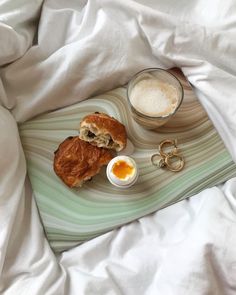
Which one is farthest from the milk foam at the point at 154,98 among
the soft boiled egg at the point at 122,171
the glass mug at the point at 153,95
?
the soft boiled egg at the point at 122,171

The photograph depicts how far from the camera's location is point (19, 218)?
2.30 ft

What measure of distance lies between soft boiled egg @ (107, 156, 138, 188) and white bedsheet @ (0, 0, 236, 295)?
82mm

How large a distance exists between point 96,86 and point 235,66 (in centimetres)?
29

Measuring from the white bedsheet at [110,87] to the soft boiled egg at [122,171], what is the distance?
8 cm

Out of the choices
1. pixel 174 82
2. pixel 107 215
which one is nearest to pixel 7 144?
pixel 107 215

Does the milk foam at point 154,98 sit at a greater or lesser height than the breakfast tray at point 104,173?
greater

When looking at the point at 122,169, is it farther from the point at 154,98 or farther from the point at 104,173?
the point at 154,98

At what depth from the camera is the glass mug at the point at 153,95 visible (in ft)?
2.51

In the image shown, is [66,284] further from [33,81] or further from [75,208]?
[33,81]

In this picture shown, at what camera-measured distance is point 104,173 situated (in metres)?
0.76

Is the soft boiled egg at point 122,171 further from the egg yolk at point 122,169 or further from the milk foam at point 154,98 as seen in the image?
the milk foam at point 154,98

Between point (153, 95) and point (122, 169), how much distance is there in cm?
17

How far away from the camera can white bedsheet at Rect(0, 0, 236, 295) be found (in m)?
0.66

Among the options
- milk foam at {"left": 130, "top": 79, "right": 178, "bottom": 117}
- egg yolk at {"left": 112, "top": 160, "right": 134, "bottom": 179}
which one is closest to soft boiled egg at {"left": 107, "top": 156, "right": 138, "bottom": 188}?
egg yolk at {"left": 112, "top": 160, "right": 134, "bottom": 179}
